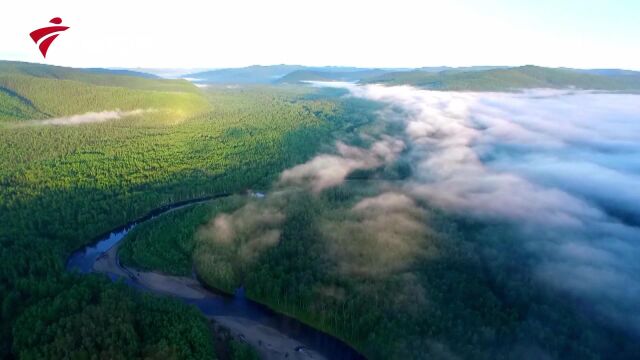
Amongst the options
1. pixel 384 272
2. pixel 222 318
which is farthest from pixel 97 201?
pixel 384 272

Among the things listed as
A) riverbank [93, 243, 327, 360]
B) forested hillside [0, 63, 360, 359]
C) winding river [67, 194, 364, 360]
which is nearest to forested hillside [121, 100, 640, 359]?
winding river [67, 194, 364, 360]

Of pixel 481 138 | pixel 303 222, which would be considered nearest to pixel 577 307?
pixel 303 222

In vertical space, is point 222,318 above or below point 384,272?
below

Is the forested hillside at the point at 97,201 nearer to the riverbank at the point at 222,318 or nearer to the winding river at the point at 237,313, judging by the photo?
the winding river at the point at 237,313

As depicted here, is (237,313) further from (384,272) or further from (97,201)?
(97,201)

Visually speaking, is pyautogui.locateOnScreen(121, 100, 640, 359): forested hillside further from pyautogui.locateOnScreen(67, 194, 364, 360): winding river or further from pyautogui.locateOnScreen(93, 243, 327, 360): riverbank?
pyautogui.locateOnScreen(93, 243, 327, 360): riverbank

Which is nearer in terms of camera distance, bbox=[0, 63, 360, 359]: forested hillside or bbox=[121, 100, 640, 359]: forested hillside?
bbox=[0, 63, 360, 359]: forested hillside
